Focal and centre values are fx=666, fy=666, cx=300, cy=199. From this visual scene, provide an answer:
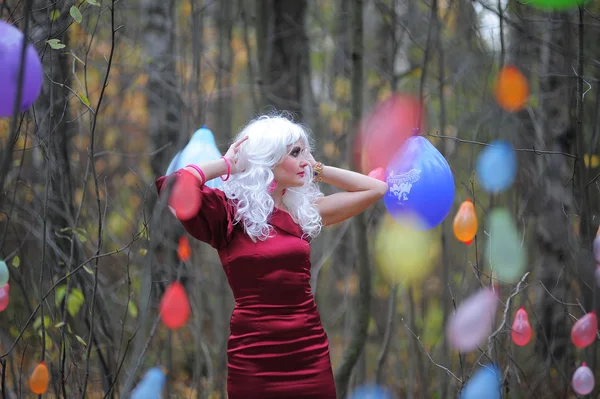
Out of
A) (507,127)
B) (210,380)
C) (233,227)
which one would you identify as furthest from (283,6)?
(233,227)

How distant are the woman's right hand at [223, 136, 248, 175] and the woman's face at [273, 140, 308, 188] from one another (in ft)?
0.43

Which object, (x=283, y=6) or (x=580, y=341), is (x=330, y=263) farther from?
(x=580, y=341)

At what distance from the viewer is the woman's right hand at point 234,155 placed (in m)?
2.23

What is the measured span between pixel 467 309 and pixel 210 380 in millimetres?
1772

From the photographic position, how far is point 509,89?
345 cm

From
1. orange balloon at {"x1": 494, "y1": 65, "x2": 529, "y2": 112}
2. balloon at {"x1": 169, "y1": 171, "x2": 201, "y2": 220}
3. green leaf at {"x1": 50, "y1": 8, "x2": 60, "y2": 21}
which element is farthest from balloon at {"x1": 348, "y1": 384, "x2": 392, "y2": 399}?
green leaf at {"x1": 50, "y1": 8, "x2": 60, "y2": 21}

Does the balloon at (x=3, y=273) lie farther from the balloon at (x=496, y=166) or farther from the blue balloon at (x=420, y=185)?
the balloon at (x=496, y=166)

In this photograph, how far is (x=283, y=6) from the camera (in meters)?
4.97

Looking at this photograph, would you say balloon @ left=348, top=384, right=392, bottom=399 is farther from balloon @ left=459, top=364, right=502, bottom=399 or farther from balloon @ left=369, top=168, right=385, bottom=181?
balloon @ left=369, top=168, right=385, bottom=181

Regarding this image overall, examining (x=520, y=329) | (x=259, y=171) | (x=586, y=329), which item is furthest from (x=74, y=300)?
(x=586, y=329)

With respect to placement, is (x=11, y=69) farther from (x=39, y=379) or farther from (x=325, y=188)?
(x=325, y=188)

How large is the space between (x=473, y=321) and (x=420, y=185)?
0.72 m

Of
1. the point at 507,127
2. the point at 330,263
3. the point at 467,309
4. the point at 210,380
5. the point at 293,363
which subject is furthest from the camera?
the point at 330,263

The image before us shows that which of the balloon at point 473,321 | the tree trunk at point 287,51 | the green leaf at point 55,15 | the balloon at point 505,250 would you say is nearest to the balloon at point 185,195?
the green leaf at point 55,15
